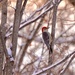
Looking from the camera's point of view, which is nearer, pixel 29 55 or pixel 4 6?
pixel 4 6

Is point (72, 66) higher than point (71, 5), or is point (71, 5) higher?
point (71, 5)

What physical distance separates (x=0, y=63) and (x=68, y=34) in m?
2.43

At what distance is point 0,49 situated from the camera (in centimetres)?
95

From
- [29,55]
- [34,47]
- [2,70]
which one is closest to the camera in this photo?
[2,70]

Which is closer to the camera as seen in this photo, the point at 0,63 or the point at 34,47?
the point at 0,63

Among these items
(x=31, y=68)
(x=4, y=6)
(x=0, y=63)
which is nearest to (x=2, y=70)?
(x=0, y=63)

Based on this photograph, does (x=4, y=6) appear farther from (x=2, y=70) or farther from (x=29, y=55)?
(x=29, y=55)

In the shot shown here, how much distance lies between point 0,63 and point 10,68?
67 millimetres

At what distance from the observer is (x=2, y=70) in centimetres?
98

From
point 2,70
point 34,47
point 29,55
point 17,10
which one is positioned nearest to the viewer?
point 17,10

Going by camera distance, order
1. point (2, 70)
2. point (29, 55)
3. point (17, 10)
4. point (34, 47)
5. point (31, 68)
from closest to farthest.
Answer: point (17, 10)
point (2, 70)
point (31, 68)
point (29, 55)
point (34, 47)

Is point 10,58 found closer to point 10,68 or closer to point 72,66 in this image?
point 10,68

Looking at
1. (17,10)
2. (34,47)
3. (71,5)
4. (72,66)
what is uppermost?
(71,5)

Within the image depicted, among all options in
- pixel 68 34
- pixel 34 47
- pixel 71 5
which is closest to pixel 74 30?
pixel 68 34
